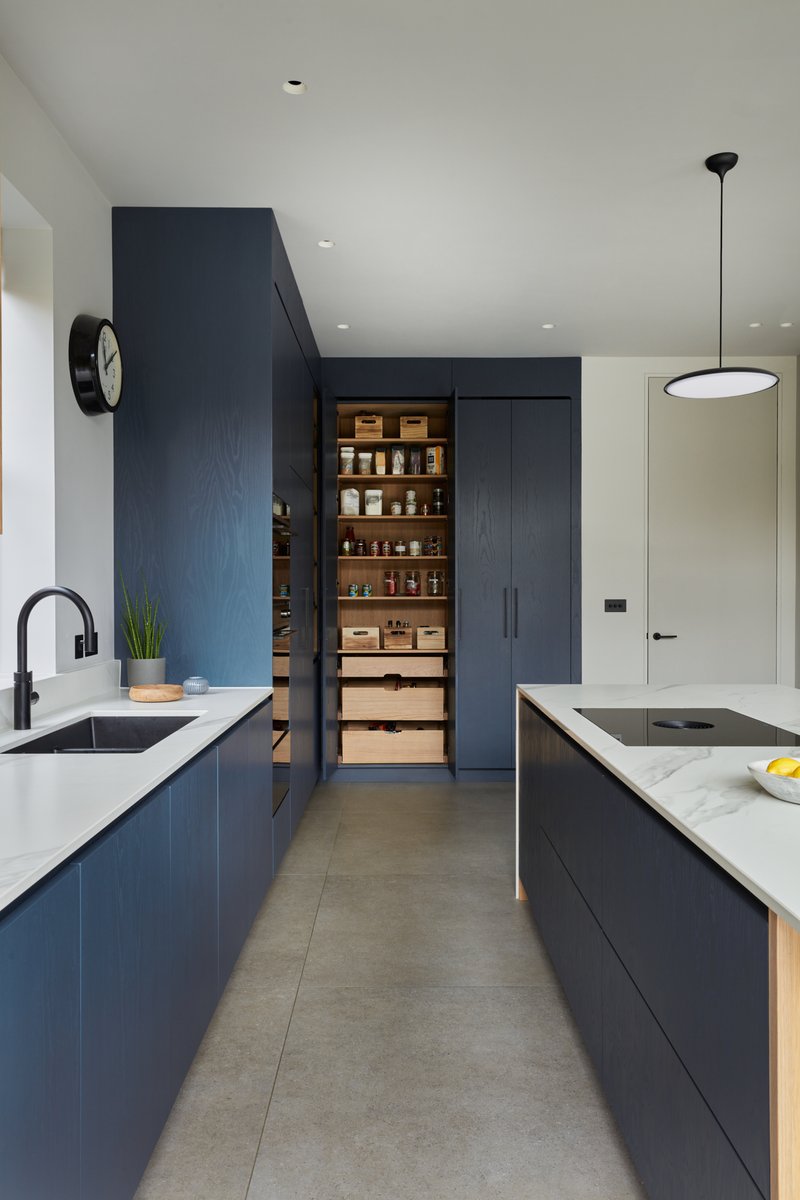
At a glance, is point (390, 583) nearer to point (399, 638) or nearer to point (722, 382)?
point (399, 638)

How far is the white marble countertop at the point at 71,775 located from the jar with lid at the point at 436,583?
2.98 meters

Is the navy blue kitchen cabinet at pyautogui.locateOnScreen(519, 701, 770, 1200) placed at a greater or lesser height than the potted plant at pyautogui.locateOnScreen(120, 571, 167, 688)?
lesser

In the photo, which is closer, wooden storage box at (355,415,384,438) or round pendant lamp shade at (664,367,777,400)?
round pendant lamp shade at (664,367,777,400)

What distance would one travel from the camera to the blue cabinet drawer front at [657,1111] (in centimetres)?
112

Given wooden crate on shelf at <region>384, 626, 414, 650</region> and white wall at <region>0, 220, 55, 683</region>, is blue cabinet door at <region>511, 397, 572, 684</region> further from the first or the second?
white wall at <region>0, 220, 55, 683</region>

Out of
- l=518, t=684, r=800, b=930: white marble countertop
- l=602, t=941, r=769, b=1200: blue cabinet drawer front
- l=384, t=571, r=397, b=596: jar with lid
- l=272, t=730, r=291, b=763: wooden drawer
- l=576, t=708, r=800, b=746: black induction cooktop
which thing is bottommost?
l=602, t=941, r=769, b=1200: blue cabinet drawer front

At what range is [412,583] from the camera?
18.4 feet

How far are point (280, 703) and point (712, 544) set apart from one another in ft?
11.3

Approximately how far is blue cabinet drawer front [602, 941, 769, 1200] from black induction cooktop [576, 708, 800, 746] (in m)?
0.53

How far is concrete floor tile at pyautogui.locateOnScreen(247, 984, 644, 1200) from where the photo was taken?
5.34ft

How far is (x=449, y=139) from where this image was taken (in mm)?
2658

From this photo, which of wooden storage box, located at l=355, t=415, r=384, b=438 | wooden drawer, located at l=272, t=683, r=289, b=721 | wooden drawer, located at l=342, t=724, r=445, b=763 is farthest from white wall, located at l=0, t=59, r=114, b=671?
wooden drawer, located at l=342, t=724, r=445, b=763

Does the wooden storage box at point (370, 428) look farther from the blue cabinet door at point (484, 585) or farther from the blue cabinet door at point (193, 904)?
the blue cabinet door at point (193, 904)

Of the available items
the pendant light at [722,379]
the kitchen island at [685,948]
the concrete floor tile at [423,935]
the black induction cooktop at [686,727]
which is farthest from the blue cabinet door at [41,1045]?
the pendant light at [722,379]
